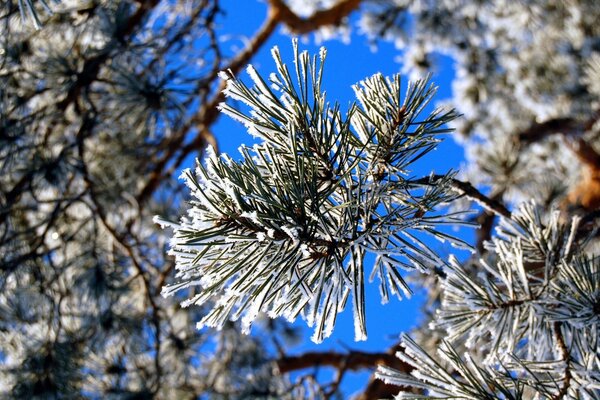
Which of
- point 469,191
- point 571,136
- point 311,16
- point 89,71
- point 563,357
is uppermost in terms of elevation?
point 311,16

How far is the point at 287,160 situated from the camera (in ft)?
2.58

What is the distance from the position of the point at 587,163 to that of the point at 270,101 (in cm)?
260

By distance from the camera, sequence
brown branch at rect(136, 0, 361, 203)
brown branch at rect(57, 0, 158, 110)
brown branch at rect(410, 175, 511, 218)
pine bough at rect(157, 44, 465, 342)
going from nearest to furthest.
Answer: pine bough at rect(157, 44, 465, 342)
brown branch at rect(410, 175, 511, 218)
brown branch at rect(57, 0, 158, 110)
brown branch at rect(136, 0, 361, 203)

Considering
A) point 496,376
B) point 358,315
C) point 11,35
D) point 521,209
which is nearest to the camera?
point 358,315

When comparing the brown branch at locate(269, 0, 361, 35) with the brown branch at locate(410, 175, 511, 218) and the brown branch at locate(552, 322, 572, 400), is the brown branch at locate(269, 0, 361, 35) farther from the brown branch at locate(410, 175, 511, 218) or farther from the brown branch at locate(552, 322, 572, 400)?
the brown branch at locate(552, 322, 572, 400)

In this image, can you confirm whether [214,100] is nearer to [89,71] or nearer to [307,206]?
[89,71]

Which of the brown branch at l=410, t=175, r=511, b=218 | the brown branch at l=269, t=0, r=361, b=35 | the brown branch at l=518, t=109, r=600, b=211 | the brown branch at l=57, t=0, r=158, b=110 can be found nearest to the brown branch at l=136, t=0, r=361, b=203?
the brown branch at l=269, t=0, r=361, b=35

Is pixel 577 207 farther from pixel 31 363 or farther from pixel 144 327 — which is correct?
pixel 31 363

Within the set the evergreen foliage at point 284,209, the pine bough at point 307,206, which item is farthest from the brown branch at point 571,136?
the pine bough at point 307,206

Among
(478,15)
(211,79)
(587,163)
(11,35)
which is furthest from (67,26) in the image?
(478,15)

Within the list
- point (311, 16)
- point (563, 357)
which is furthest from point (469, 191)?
point (311, 16)

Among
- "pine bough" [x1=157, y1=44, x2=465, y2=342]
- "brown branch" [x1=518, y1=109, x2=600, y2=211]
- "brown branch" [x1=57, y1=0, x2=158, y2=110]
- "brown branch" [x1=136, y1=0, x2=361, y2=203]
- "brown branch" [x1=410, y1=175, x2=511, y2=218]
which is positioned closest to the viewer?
"pine bough" [x1=157, y1=44, x2=465, y2=342]

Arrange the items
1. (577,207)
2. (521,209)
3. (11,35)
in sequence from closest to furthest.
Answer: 1. (521,209)
2. (11,35)
3. (577,207)

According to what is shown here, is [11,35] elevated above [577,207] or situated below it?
above
